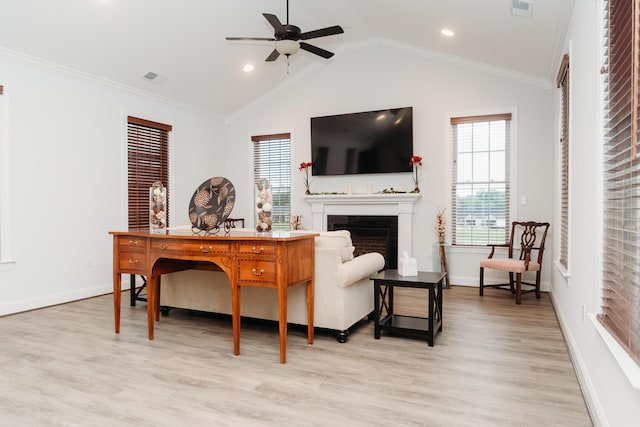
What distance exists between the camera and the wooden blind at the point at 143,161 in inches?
232

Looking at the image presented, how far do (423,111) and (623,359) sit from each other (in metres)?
5.06

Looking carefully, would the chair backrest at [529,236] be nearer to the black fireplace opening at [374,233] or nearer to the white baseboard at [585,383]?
the black fireplace opening at [374,233]

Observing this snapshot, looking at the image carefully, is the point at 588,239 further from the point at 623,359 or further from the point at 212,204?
the point at 212,204

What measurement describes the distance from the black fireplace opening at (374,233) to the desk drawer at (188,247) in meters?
3.62

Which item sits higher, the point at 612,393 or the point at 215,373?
the point at 612,393

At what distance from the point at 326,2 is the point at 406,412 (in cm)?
476

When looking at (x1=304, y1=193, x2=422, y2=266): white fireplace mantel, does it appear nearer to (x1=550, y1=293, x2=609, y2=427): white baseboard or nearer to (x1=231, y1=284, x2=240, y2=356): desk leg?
(x1=550, y1=293, x2=609, y2=427): white baseboard

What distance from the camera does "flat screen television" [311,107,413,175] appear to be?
6285 mm

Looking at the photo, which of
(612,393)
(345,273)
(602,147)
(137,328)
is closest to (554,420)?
(612,393)

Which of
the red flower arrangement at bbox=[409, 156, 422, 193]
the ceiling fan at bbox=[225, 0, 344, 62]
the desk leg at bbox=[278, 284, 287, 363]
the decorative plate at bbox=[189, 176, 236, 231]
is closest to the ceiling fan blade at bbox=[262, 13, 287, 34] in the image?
the ceiling fan at bbox=[225, 0, 344, 62]

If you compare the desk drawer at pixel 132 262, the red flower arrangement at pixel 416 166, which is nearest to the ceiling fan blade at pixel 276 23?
the desk drawer at pixel 132 262

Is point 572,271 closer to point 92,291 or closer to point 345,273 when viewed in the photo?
point 345,273

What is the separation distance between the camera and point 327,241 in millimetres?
3518

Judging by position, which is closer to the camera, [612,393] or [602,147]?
[612,393]
